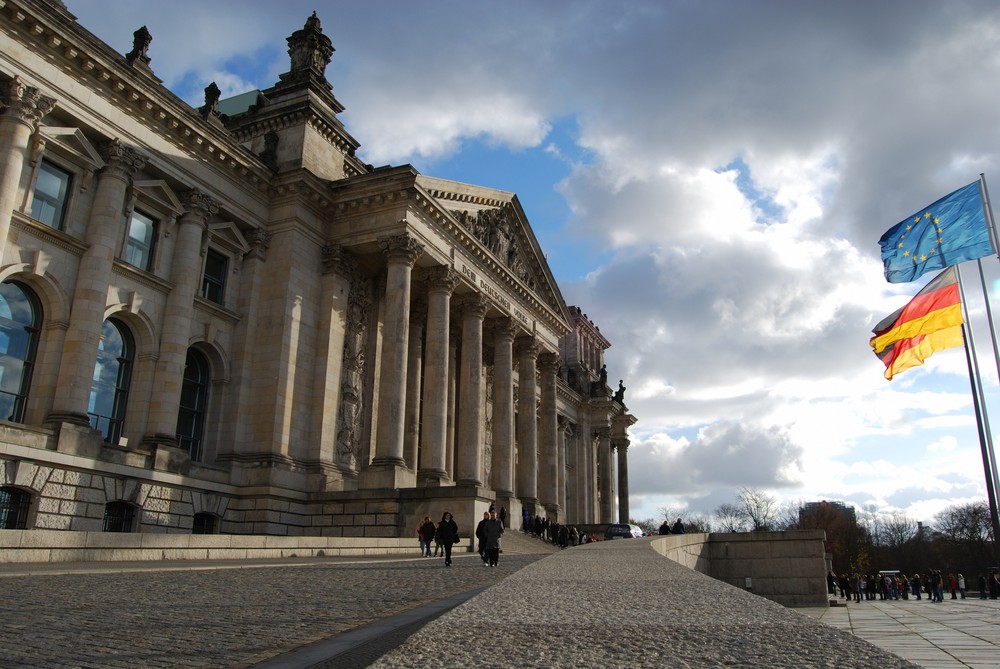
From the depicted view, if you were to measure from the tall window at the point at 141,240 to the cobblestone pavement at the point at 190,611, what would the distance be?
16080 mm

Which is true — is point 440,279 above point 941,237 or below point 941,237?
above

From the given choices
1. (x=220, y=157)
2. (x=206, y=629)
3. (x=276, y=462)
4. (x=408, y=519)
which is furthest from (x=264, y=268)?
(x=206, y=629)

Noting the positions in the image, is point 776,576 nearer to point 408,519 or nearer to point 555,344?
point 408,519

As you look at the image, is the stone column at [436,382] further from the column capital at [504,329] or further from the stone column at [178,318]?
the stone column at [178,318]

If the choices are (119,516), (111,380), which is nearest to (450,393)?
(111,380)

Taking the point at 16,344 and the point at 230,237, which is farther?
the point at 230,237

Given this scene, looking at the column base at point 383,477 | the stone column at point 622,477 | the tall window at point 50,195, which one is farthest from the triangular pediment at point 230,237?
the stone column at point 622,477

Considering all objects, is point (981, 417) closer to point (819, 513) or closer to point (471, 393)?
point (471, 393)

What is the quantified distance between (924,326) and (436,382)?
19.7 meters

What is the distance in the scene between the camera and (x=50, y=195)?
24703mm

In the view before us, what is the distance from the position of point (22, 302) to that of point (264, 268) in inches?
392

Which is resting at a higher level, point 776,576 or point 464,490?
point 464,490

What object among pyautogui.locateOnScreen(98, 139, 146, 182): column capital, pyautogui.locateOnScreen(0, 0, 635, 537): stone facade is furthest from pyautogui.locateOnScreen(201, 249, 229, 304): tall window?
pyautogui.locateOnScreen(98, 139, 146, 182): column capital

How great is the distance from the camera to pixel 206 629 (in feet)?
26.8
